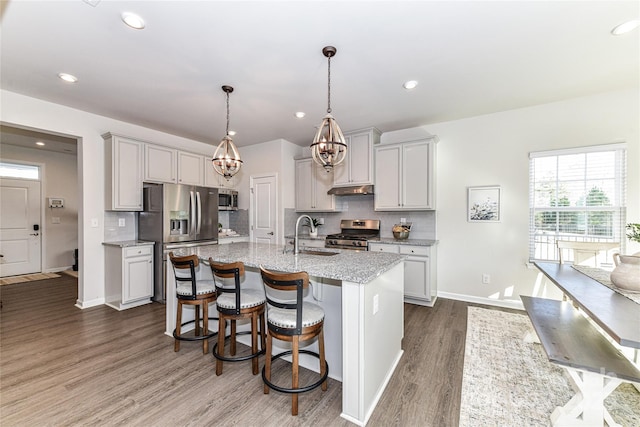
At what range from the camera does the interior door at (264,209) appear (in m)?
5.16

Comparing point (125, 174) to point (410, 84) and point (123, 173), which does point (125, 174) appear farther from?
point (410, 84)

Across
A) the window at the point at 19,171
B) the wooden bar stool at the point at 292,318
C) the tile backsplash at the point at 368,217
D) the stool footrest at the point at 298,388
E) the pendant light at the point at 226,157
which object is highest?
the window at the point at 19,171

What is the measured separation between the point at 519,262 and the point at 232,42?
172 inches

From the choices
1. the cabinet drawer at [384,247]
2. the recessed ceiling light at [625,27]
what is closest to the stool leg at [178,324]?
the cabinet drawer at [384,247]

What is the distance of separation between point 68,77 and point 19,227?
484 cm

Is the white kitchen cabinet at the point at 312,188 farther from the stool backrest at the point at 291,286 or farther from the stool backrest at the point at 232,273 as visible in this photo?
the stool backrest at the point at 291,286

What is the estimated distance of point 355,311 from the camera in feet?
5.56

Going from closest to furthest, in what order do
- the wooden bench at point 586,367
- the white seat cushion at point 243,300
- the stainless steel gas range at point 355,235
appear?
the wooden bench at point 586,367 < the white seat cushion at point 243,300 < the stainless steel gas range at point 355,235

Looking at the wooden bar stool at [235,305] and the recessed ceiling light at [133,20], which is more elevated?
the recessed ceiling light at [133,20]

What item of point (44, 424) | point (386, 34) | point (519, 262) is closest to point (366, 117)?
point (386, 34)

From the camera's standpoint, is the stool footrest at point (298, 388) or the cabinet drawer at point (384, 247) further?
the cabinet drawer at point (384, 247)

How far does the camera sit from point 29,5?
1864mm

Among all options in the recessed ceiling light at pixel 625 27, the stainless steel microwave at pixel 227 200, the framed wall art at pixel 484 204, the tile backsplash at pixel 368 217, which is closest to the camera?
the recessed ceiling light at pixel 625 27

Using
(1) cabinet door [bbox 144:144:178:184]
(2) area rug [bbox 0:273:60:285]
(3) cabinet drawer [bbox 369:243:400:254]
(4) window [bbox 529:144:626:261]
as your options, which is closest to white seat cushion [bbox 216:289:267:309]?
(3) cabinet drawer [bbox 369:243:400:254]
